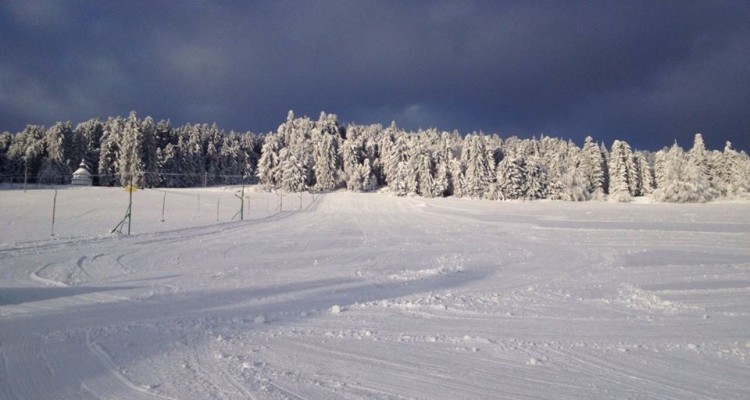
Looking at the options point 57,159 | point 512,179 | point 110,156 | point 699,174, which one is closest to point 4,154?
point 57,159

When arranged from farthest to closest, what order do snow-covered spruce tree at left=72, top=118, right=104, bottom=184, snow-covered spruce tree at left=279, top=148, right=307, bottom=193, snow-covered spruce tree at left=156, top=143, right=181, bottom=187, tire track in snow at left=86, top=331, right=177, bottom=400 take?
snow-covered spruce tree at left=156, top=143, right=181, bottom=187
snow-covered spruce tree at left=72, top=118, right=104, bottom=184
snow-covered spruce tree at left=279, top=148, right=307, bottom=193
tire track in snow at left=86, top=331, right=177, bottom=400

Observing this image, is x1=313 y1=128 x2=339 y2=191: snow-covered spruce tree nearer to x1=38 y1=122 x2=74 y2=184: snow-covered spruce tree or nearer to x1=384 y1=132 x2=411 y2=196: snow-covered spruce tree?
x1=384 y1=132 x2=411 y2=196: snow-covered spruce tree

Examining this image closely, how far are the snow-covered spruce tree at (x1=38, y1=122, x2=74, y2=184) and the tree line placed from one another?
0.63 feet

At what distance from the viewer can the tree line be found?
6862 centimetres

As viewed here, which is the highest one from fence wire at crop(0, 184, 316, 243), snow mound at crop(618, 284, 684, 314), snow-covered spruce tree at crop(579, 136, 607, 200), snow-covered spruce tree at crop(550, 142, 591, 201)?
snow-covered spruce tree at crop(579, 136, 607, 200)

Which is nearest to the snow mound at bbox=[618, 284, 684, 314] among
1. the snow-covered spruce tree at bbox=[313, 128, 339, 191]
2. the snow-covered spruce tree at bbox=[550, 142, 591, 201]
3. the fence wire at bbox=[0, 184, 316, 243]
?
the fence wire at bbox=[0, 184, 316, 243]

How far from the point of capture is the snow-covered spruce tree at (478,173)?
7394 centimetres

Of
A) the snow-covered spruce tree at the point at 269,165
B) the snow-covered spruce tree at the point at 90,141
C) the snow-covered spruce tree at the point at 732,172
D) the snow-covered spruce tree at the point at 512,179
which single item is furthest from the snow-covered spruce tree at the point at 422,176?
the snow-covered spruce tree at the point at 90,141

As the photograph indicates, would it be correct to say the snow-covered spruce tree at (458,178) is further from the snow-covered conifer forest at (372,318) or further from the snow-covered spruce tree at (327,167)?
the snow-covered conifer forest at (372,318)

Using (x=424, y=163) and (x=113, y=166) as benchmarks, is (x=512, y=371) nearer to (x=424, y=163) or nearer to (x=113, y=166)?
(x=424, y=163)

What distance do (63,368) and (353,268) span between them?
823 centimetres

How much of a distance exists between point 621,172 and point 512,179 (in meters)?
17.9

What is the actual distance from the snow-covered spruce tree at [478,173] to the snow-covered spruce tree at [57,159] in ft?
252

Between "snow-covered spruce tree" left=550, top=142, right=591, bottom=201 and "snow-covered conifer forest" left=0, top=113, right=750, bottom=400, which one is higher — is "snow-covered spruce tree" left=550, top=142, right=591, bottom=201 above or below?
above
